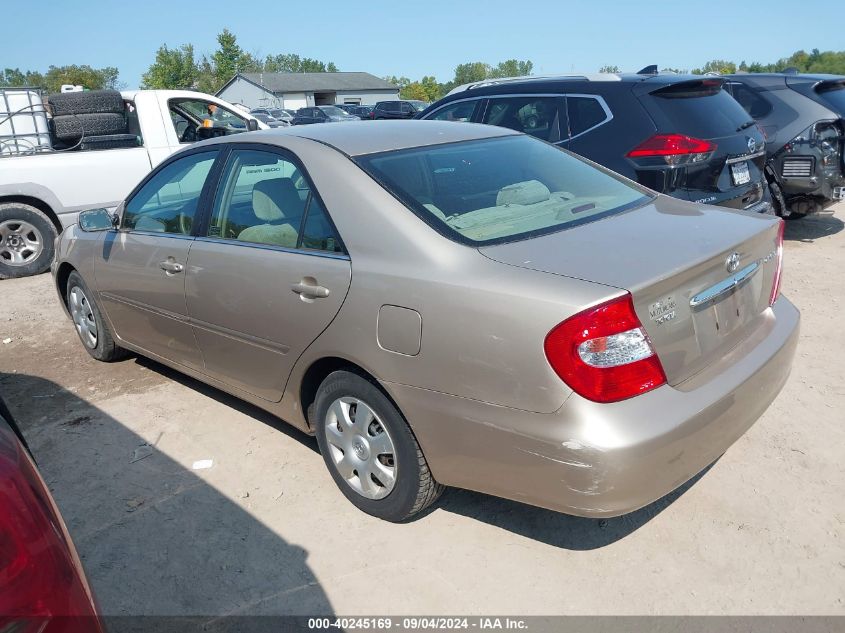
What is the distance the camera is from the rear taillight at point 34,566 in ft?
4.75

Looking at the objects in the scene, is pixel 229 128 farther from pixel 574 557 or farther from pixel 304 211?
pixel 574 557

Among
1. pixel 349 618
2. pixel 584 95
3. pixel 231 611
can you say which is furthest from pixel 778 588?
pixel 584 95

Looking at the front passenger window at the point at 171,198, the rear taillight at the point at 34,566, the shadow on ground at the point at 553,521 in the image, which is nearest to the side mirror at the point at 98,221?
the front passenger window at the point at 171,198

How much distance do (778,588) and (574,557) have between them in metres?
0.75

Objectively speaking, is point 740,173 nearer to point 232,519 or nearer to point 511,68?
point 232,519

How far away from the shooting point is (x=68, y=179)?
318 inches

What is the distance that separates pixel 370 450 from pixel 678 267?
145cm

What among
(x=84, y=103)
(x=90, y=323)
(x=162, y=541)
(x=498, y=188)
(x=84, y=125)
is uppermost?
(x=84, y=103)

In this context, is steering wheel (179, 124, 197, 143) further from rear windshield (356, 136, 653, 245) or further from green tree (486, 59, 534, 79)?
green tree (486, 59, 534, 79)

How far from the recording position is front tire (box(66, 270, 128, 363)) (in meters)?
5.00

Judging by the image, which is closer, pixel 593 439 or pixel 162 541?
pixel 593 439

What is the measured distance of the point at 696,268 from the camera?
2.57 m

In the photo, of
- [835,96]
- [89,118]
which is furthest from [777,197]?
[89,118]

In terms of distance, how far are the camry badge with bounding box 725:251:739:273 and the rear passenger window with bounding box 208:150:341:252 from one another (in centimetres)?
157
